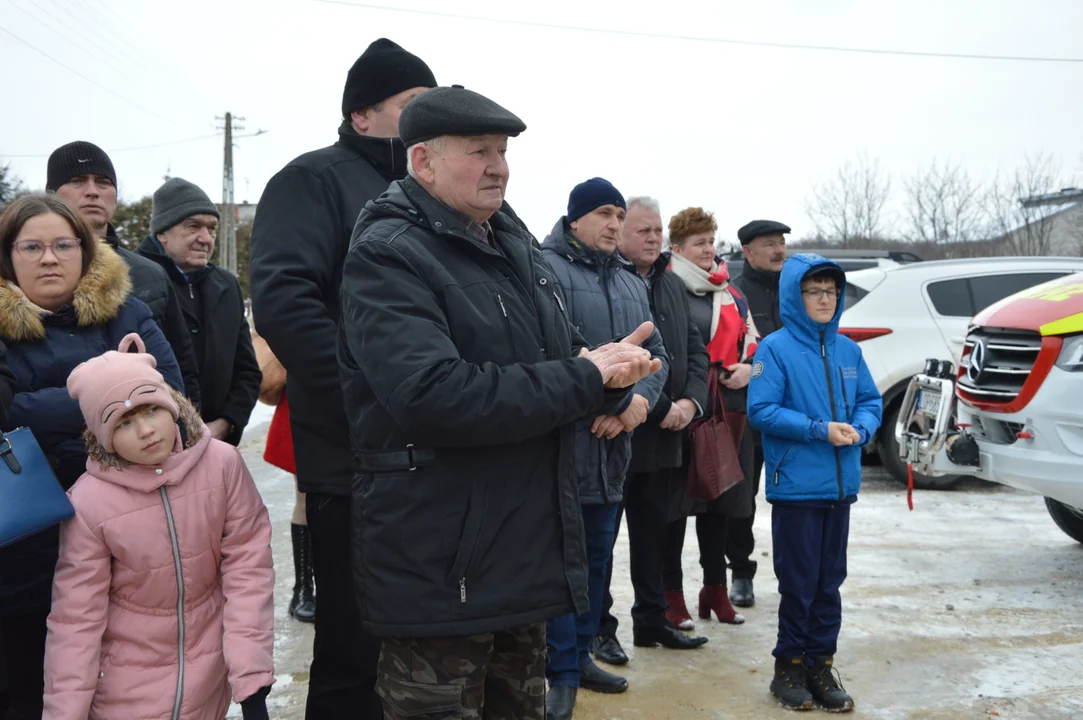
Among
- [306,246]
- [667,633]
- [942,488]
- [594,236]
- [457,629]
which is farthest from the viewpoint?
[942,488]

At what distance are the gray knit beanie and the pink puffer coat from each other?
2.02 m

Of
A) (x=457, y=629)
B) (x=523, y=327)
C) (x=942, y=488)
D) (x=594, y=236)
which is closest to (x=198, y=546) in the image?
(x=457, y=629)

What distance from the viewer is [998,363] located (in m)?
5.52

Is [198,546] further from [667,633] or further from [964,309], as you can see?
[964,309]

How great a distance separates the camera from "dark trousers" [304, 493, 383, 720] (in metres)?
2.91

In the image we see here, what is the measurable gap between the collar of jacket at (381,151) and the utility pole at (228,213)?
31.1 meters

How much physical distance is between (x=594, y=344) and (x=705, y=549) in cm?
158

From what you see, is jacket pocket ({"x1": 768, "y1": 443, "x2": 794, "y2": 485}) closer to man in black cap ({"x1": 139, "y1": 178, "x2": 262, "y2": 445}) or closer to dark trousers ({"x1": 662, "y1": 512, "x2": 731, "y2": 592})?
dark trousers ({"x1": 662, "y1": 512, "x2": 731, "y2": 592})

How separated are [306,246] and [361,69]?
0.67m

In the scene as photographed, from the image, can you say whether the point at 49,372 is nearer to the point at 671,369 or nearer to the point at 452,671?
the point at 452,671

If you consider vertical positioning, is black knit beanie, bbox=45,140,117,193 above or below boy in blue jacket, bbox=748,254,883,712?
above

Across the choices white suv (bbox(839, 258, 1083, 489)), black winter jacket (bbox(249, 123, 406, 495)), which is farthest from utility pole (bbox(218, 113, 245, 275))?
black winter jacket (bbox(249, 123, 406, 495))

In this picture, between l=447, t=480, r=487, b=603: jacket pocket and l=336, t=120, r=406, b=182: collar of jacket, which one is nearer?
l=447, t=480, r=487, b=603: jacket pocket

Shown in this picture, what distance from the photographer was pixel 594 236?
4.25m
